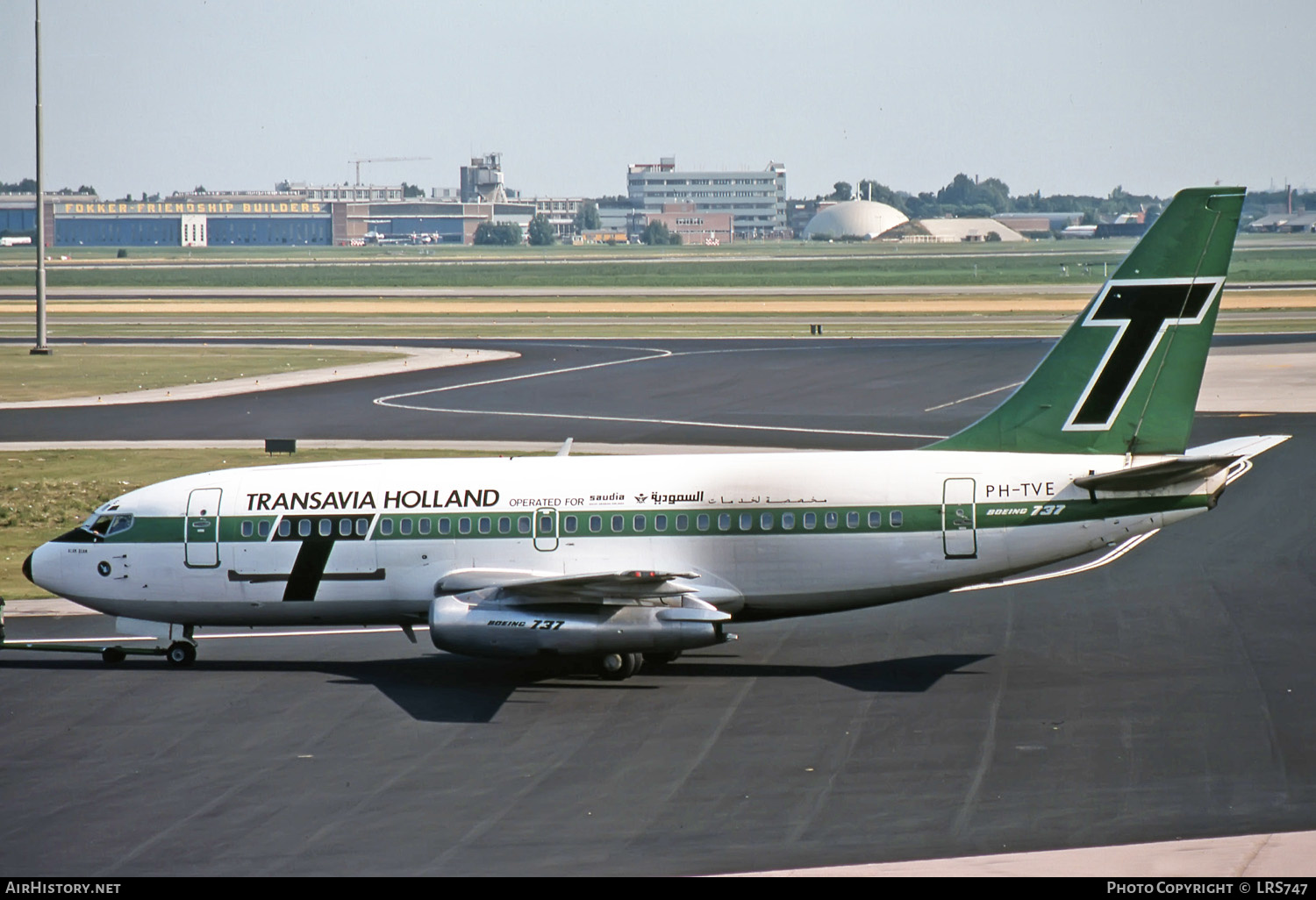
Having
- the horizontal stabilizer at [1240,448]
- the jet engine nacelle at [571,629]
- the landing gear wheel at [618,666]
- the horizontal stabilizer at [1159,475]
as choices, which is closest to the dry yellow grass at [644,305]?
the horizontal stabilizer at [1240,448]

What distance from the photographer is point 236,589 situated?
2902 centimetres

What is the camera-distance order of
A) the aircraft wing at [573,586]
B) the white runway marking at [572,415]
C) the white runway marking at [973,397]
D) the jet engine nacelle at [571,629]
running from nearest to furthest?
the aircraft wing at [573,586], the jet engine nacelle at [571,629], the white runway marking at [572,415], the white runway marking at [973,397]

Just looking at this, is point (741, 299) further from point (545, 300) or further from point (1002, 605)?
point (1002, 605)

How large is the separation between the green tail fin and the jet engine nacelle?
21.2 ft

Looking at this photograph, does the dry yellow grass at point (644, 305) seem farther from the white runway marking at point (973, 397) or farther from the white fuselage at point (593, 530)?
the white fuselage at point (593, 530)

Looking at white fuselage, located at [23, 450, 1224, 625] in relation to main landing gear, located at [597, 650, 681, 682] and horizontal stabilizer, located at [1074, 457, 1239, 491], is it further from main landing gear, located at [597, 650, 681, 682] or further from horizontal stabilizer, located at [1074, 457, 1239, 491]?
main landing gear, located at [597, 650, 681, 682]

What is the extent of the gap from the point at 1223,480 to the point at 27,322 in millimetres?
116586

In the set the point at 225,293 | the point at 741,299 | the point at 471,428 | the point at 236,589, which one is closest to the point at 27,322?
the point at 225,293

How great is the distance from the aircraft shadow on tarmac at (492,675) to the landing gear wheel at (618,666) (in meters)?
0.14

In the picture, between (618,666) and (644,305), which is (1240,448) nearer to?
(618,666)

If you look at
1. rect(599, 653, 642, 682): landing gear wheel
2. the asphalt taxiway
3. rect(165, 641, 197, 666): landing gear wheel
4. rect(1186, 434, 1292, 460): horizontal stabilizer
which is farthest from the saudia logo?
rect(165, 641, 197, 666): landing gear wheel

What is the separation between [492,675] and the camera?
2909 cm

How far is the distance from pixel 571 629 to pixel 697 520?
10.2 feet

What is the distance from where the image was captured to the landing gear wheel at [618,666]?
91.3ft
